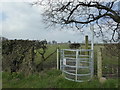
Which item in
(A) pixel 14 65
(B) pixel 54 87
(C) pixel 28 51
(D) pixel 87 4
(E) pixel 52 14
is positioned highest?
(D) pixel 87 4

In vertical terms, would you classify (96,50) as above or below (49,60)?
above

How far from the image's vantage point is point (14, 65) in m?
5.25

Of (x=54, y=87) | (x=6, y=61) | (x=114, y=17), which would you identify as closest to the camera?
(x=54, y=87)

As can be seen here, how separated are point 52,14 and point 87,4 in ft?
5.94

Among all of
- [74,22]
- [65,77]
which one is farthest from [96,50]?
[74,22]

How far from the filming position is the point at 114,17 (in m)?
6.04

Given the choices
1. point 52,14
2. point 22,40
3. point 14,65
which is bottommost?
point 14,65

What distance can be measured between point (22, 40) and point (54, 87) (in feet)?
8.80

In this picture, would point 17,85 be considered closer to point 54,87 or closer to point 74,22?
point 54,87

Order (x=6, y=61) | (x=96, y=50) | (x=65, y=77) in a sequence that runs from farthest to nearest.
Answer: (x=6, y=61) → (x=96, y=50) → (x=65, y=77)

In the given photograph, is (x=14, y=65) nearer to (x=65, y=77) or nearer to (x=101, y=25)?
(x=65, y=77)

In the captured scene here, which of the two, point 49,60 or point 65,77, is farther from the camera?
point 49,60

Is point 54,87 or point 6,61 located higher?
point 6,61

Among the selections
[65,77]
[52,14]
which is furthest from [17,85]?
[52,14]
